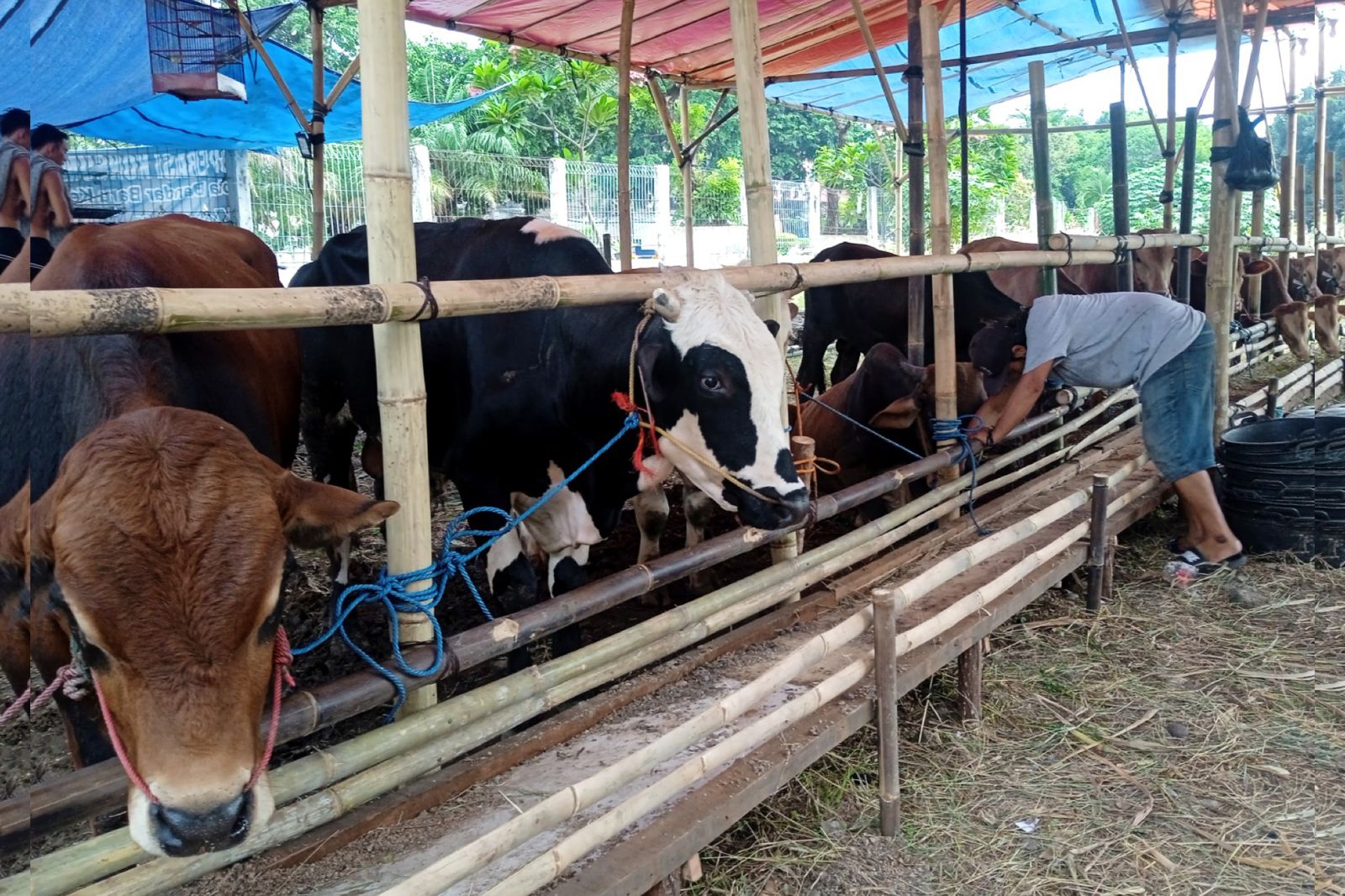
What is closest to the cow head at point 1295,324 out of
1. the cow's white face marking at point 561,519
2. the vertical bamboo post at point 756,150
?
the vertical bamboo post at point 756,150

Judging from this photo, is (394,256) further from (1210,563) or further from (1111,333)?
(1210,563)

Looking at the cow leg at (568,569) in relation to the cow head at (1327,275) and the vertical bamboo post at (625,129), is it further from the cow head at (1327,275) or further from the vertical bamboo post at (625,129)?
the cow head at (1327,275)

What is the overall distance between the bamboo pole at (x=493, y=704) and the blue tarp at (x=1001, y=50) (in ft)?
22.2

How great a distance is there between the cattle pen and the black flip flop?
113 centimetres

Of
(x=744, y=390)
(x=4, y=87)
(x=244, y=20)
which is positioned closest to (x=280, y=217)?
(x=244, y=20)

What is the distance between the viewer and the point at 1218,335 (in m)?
5.95

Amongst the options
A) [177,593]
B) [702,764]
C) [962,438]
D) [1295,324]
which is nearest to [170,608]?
[177,593]

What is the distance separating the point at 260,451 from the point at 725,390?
49.9 inches

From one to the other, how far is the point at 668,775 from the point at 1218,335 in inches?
199

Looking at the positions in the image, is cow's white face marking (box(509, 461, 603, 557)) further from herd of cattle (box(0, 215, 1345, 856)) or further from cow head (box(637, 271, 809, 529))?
cow head (box(637, 271, 809, 529))

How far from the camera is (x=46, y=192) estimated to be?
1152 millimetres

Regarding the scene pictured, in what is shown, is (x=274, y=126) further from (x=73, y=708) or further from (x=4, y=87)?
(x=4, y=87)

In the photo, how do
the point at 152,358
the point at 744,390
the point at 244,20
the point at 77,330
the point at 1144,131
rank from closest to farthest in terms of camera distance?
the point at 77,330
the point at 152,358
the point at 744,390
the point at 244,20
the point at 1144,131

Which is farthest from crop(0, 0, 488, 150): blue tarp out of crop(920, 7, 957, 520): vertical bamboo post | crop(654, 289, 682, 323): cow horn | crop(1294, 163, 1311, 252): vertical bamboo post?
crop(1294, 163, 1311, 252): vertical bamboo post
